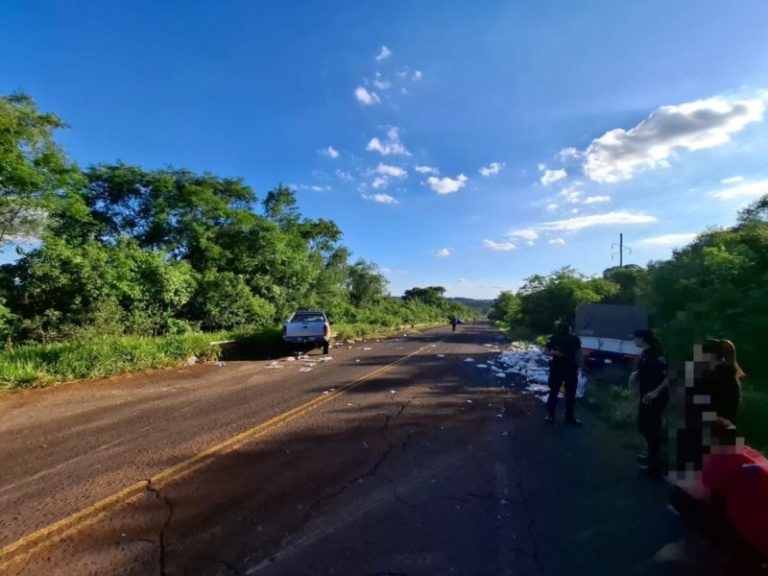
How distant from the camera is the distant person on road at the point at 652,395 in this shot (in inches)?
195

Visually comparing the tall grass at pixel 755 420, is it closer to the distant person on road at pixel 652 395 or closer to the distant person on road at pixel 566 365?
the distant person on road at pixel 652 395

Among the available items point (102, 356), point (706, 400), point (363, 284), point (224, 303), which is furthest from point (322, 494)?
point (363, 284)

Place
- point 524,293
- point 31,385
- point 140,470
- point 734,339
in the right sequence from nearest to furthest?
1. point 140,470
2. point 734,339
3. point 31,385
4. point 524,293

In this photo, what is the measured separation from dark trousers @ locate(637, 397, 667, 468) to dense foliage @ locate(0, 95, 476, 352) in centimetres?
1456

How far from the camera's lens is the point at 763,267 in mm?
9359

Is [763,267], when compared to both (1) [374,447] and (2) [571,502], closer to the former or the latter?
(2) [571,502]

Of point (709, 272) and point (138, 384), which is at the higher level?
point (709, 272)

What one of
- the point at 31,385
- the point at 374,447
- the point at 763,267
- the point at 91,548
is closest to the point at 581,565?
the point at 374,447

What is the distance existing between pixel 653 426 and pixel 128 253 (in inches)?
688

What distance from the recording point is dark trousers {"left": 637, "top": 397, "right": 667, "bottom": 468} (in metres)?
4.99

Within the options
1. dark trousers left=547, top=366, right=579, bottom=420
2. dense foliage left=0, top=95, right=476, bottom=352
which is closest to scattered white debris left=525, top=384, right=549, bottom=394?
dark trousers left=547, top=366, right=579, bottom=420

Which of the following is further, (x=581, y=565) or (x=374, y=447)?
(x=374, y=447)

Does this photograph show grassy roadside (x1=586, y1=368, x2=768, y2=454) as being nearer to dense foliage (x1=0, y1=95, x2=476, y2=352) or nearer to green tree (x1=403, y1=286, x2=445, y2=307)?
dense foliage (x1=0, y1=95, x2=476, y2=352)

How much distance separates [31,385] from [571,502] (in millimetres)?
10928
